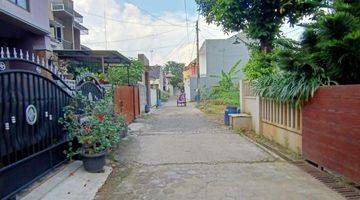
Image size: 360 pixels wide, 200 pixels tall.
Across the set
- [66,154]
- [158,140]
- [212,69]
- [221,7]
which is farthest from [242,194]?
[212,69]

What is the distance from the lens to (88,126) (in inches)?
245

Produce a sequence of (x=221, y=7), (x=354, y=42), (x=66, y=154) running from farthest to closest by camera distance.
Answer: (x=221, y=7) → (x=66, y=154) → (x=354, y=42)

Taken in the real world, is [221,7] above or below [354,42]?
above

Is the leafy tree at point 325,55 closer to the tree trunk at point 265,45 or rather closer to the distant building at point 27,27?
the tree trunk at point 265,45

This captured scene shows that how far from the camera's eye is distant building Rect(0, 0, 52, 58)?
9031mm

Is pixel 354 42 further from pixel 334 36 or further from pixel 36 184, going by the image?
pixel 36 184

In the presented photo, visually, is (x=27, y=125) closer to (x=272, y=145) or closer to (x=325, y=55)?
(x=325, y=55)

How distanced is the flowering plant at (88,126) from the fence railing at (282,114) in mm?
4149

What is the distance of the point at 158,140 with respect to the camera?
32.5 ft

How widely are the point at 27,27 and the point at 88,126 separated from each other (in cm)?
535

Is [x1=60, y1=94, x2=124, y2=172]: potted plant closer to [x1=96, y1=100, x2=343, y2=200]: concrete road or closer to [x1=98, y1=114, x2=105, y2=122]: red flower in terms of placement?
[x1=98, y1=114, x2=105, y2=122]: red flower

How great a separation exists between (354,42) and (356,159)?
2.18 m

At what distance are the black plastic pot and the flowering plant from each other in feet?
0.30

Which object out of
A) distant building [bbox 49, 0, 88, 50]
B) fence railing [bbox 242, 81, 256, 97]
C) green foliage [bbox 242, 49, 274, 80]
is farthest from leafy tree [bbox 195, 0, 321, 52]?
distant building [bbox 49, 0, 88, 50]
